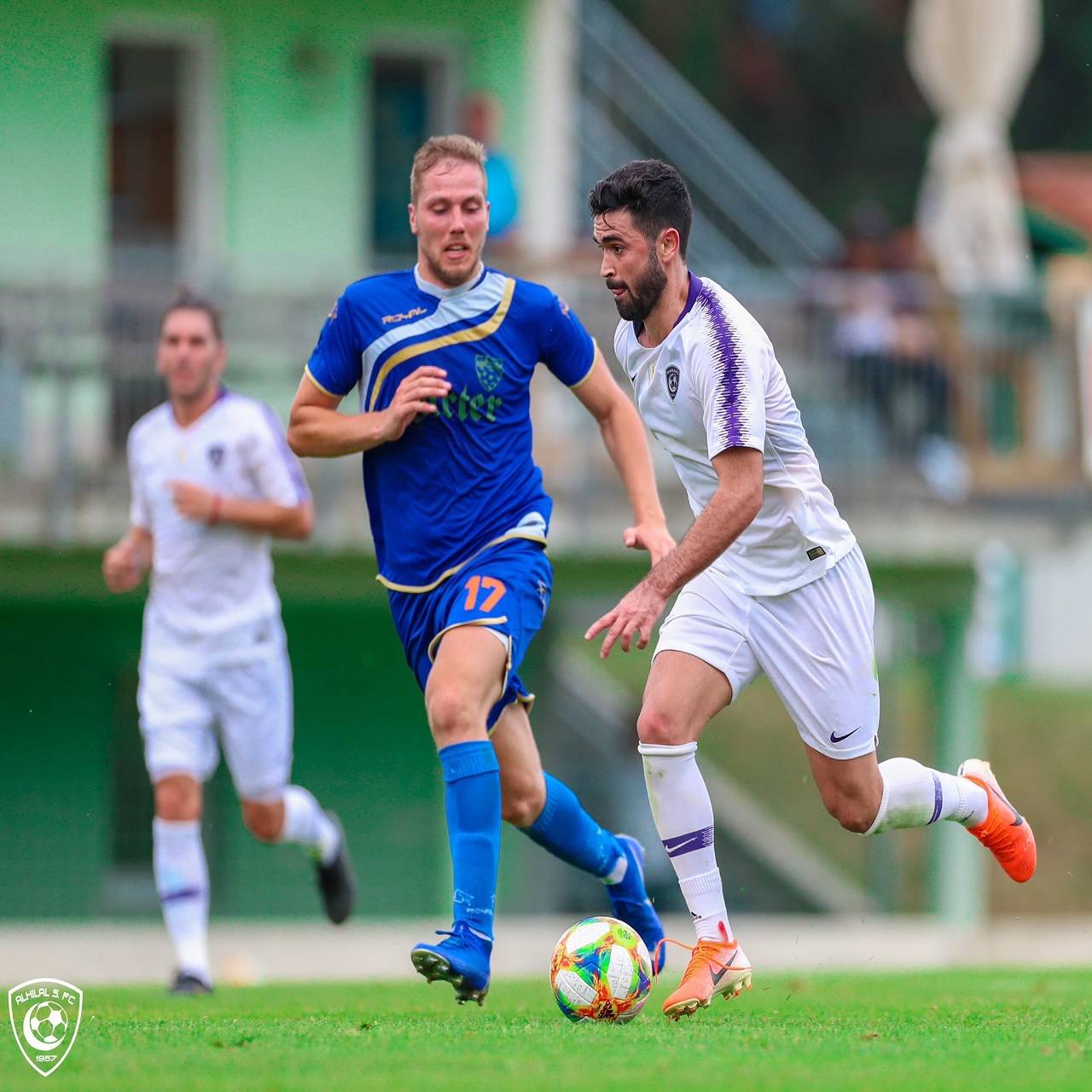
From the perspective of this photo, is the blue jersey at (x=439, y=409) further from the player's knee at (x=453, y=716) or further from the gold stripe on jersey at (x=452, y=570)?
the player's knee at (x=453, y=716)

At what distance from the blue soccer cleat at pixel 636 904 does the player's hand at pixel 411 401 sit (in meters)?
1.82

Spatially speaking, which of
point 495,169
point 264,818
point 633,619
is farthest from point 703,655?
point 495,169

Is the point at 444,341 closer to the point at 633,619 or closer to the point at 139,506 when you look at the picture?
the point at 633,619

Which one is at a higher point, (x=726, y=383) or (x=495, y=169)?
(x=495, y=169)

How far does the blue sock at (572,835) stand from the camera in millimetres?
7254

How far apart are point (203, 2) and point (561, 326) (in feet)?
39.5

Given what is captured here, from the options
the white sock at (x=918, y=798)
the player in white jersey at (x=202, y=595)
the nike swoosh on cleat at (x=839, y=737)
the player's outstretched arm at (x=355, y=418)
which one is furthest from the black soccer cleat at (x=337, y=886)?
the nike swoosh on cleat at (x=839, y=737)

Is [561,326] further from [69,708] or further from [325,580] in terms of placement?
[69,708]

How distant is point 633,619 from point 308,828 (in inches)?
174

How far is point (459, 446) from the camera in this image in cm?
705

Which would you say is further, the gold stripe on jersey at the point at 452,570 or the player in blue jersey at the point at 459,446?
the gold stripe on jersey at the point at 452,570

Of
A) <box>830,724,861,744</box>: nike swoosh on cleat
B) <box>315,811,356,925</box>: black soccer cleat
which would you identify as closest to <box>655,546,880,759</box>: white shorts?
<box>830,724,861,744</box>: nike swoosh on cleat

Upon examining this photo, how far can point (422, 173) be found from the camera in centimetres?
695
